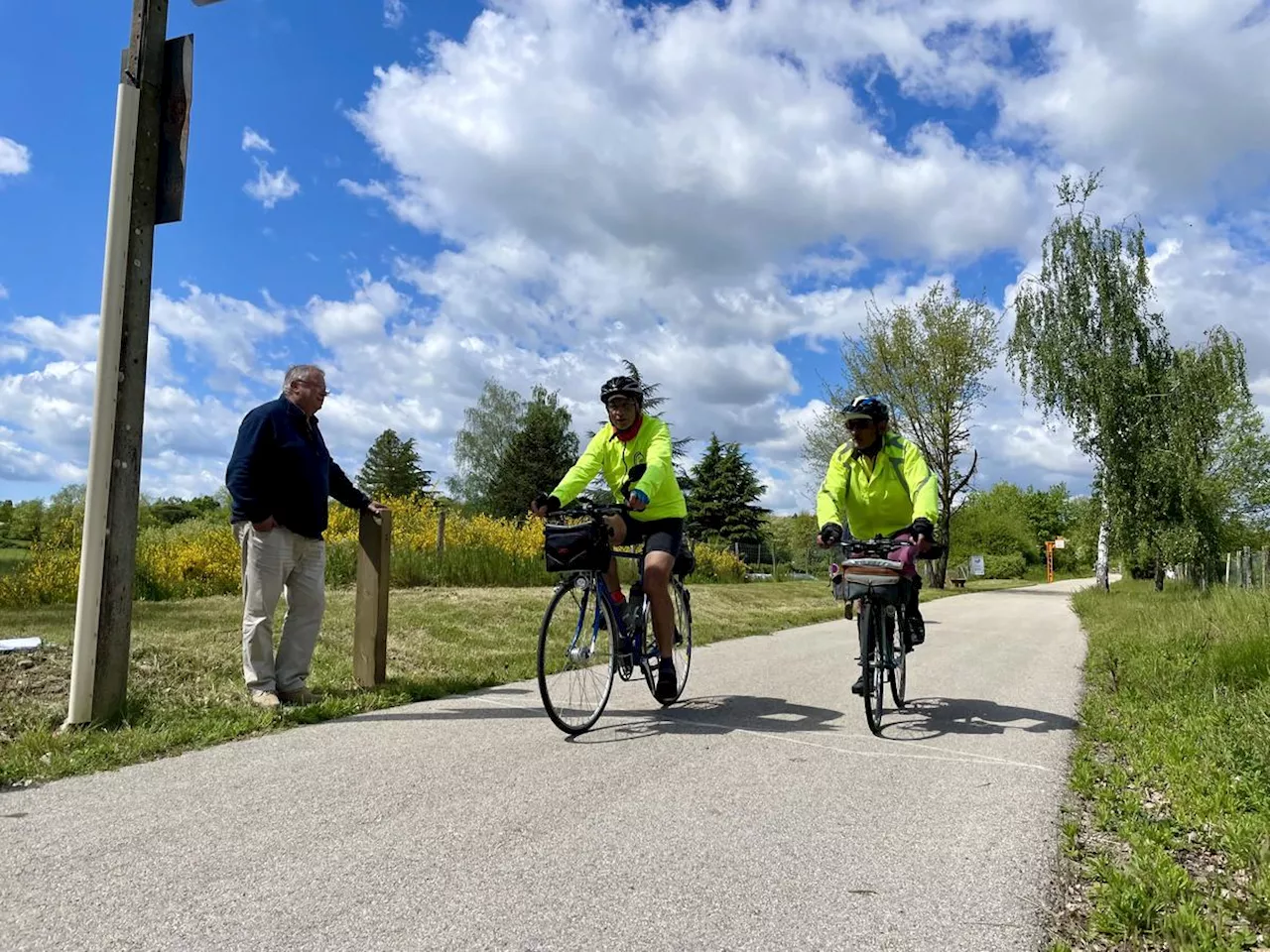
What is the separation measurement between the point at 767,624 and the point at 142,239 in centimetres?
932

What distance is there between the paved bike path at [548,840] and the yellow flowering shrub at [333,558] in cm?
789

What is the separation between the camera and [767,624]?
12.1 meters

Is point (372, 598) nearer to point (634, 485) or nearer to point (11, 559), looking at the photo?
point (634, 485)

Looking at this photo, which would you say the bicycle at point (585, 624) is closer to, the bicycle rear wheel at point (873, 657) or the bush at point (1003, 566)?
the bicycle rear wheel at point (873, 657)

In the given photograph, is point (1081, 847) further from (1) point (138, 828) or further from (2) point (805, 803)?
(1) point (138, 828)

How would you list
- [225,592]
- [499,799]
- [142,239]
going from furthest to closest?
[225,592] < [142,239] < [499,799]

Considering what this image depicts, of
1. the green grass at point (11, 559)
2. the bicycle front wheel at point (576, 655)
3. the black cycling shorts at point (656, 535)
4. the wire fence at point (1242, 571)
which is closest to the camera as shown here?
the bicycle front wheel at point (576, 655)

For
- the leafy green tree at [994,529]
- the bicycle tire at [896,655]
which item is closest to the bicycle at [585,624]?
the bicycle tire at [896,655]

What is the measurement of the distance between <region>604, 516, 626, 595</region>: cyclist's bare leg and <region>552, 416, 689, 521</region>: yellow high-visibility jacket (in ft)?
0.70

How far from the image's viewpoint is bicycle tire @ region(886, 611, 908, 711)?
5.30 meters

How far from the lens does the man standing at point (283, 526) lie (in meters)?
5.16

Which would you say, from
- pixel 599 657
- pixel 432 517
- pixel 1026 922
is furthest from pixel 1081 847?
pixel 432 517

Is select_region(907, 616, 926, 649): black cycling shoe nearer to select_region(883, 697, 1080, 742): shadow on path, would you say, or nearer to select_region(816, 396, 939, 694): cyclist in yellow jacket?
select_region(816, 396, 939, 694): cyclist in yellow jacket

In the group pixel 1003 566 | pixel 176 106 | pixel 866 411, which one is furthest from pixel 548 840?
pixel 1003 566
